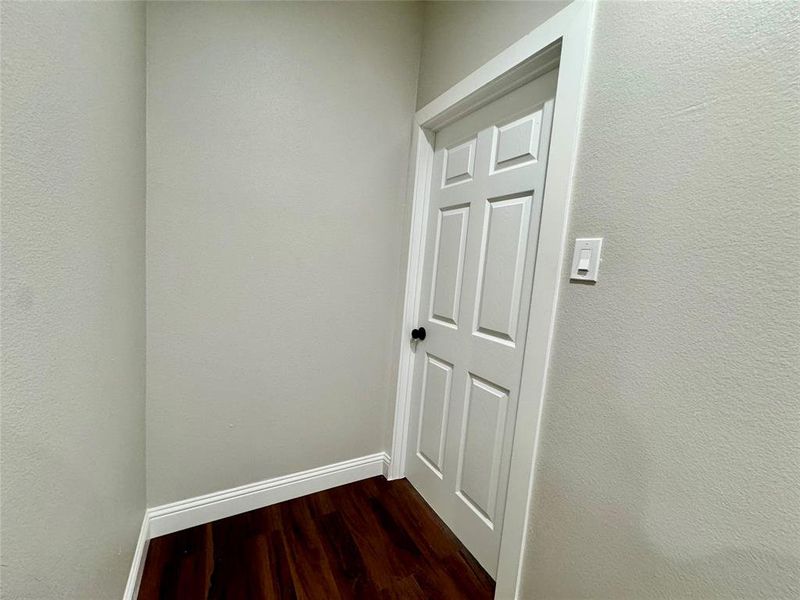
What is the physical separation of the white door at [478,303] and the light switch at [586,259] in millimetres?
201

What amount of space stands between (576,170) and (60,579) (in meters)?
1.44

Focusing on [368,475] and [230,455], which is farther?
[368,475]

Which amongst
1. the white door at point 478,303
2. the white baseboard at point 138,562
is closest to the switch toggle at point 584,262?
the white door at point 478,303

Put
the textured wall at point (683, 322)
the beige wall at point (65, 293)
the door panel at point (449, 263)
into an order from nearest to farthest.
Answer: the beige wall at point (65, 293) < the textured wall at point (683, 322) < the door panel at point (449, 263)

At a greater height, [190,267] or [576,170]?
[576,170]

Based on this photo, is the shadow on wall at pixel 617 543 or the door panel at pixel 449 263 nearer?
the shadow on wall at pixel 617 543

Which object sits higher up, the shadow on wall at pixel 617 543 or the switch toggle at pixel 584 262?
the switch toggle at pixel 584 262

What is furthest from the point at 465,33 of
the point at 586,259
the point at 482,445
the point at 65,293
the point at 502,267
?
the point at 482,445

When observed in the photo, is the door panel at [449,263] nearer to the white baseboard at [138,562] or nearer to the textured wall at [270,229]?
the textured wall at [270,229]

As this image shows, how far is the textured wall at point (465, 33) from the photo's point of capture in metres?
1.06

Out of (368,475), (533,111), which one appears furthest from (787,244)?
(368,475)

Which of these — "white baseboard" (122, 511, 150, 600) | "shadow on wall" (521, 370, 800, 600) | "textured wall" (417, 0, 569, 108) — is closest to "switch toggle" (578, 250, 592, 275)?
"shadow on wall" (521, 370, 800, 600)

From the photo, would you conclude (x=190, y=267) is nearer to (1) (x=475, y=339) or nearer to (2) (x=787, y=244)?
(1) (x=475, y=339)

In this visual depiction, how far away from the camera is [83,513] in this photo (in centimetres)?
65
